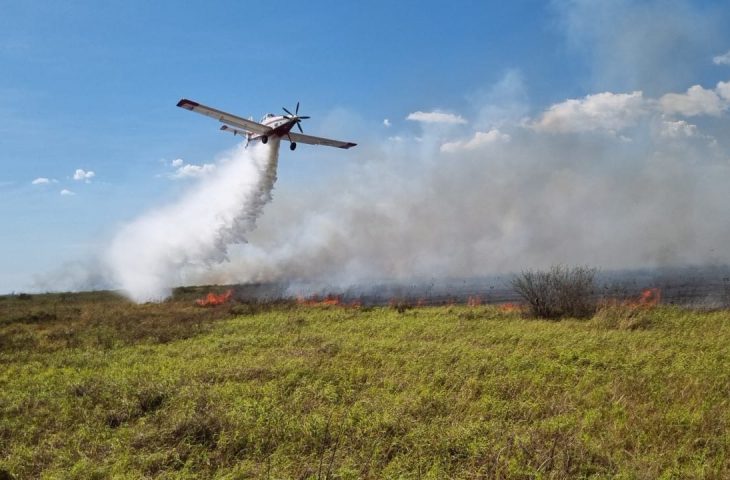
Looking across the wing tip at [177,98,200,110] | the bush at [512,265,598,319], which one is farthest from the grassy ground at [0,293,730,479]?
the wing tip at [177,98,200,110]

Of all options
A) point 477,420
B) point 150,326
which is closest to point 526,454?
point 477,420

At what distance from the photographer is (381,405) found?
35.0 feet

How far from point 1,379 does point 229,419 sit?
9732mm

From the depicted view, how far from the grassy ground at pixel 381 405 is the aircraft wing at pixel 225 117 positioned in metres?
18.5

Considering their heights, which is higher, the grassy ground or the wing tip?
the wing tip

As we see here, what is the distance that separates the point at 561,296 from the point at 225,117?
24727 millimetres

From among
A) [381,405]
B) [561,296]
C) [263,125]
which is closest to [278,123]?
[263,125]

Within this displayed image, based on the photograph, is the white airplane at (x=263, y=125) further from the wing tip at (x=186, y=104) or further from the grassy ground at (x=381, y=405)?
the grassy ground at (x=381, y=405)

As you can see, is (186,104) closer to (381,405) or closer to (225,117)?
(225,117)

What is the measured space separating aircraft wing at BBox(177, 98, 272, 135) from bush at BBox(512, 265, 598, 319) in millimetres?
21619

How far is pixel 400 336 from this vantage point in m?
19.5

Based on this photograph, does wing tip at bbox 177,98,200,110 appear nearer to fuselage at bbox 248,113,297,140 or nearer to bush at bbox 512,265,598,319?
fuselage at bbox 248,113,297,140

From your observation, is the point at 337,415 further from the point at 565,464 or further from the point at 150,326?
the point at 150,326

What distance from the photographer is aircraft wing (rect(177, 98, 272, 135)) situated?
111ft
